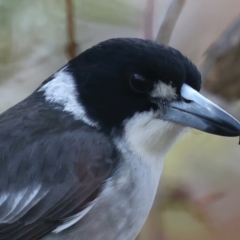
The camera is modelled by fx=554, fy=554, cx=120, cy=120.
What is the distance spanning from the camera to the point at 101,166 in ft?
3.01

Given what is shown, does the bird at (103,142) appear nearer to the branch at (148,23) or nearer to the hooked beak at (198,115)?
the hooked beak at (198,115)

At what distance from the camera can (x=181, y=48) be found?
139 cm

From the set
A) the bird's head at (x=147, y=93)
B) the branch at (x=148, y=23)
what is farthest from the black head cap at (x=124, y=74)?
the branch at (x=148, y=23)

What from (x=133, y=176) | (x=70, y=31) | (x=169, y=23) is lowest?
(x=133, y=176)

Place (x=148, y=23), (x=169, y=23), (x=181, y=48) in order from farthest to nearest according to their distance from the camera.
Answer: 1. (x=181, y=48)
2. (x=148, y=23)
3. (x=169, y=23)

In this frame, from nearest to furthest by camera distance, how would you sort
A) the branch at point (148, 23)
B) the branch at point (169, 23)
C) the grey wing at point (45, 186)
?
the grey wing at point (45, 186), the branch at point (169, 23), the branch at point (148, 23)

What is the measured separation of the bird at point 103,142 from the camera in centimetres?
90

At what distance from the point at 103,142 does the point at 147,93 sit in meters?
0.11

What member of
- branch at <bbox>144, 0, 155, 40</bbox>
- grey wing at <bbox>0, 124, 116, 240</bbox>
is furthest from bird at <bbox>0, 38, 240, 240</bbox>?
branch at <bbox>144, 0, 155, 40</bbox>

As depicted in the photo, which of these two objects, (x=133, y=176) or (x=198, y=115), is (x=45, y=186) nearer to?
(x=133, y=176)

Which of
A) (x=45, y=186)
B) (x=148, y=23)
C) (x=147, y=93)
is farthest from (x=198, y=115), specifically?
(x=148, y=23)

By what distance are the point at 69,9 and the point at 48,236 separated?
53cm

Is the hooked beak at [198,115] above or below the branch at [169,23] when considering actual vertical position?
below

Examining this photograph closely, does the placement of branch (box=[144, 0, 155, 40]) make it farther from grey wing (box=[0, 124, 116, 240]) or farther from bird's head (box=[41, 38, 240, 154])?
grey wing (box=[0, 124, 116, 240])
